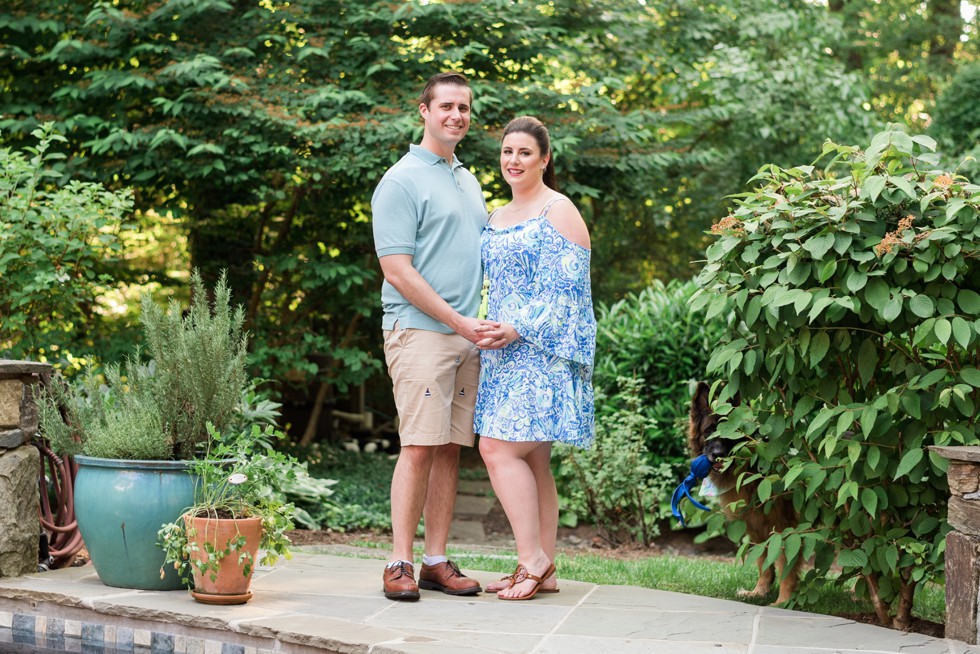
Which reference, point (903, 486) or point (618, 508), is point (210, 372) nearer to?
point (903, 486)

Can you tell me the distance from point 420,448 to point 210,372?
0.90m

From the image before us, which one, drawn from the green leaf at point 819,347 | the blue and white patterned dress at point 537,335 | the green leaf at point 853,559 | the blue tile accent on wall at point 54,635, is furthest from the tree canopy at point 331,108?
the green leaf at point 853,559

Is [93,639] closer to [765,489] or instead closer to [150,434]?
[150,434]

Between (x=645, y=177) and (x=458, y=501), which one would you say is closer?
(x=458, y=501)

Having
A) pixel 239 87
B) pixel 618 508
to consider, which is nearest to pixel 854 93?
pixel 618 508

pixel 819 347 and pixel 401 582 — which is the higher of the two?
pixel 819 347

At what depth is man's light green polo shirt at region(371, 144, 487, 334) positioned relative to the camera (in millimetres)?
3879

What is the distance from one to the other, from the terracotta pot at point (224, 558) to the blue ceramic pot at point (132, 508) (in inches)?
7.9

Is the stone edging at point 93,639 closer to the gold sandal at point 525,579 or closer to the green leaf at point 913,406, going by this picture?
the gold sandal at point 525,579

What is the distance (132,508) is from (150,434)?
0.94 feet

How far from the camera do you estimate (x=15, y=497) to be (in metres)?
4.19

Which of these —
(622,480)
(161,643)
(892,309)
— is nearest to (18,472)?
(161,643)

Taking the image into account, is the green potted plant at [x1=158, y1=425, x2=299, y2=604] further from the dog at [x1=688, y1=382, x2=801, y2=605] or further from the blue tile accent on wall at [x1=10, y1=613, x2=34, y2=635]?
the dog at [x1=688, y1=382, x2=801, y2=605]

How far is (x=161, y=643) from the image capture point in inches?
142
